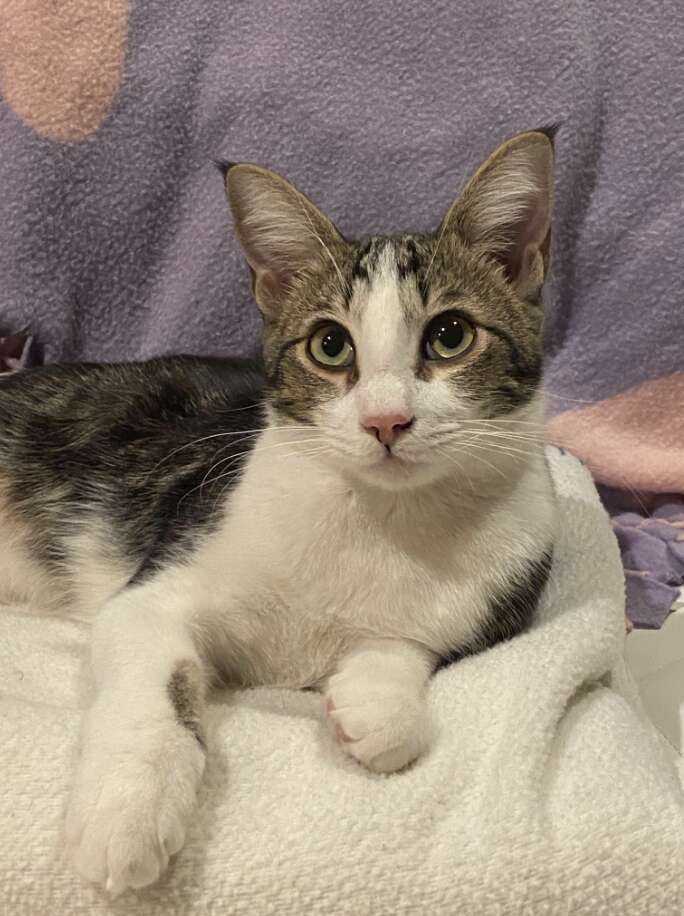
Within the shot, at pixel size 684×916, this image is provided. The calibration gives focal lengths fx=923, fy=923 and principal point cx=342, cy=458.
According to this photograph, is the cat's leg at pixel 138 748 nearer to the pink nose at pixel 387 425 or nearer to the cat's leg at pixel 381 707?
the cat's leg at pixel 381 707

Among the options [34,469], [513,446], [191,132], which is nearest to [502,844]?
[513,446]

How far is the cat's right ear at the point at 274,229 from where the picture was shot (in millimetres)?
1074

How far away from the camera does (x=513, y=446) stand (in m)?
1.04

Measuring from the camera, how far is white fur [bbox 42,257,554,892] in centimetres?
93

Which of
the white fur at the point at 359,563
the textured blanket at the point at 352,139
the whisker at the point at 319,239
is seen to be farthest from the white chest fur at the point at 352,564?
the textured blanket at the point at 352,139

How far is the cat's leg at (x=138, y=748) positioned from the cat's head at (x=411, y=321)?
0.91 feet

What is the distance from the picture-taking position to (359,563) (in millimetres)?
1056

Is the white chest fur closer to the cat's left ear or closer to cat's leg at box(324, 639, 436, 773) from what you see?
cat's leg at box(324, 639, 436, 773)

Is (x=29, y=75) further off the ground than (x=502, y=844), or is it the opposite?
(x=29, y=75)

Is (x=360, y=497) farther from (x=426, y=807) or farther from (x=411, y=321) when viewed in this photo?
(x=426, y=807)

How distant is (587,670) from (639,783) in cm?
16

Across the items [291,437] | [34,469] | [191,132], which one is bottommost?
[34,469]

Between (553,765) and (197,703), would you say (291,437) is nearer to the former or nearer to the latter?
(197,703)

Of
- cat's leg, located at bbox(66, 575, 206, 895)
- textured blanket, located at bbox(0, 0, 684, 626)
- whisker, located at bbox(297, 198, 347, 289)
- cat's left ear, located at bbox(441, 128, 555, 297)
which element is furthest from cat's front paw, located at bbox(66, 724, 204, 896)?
textured blanket, located at bbox(0, 0, 684, 626)
